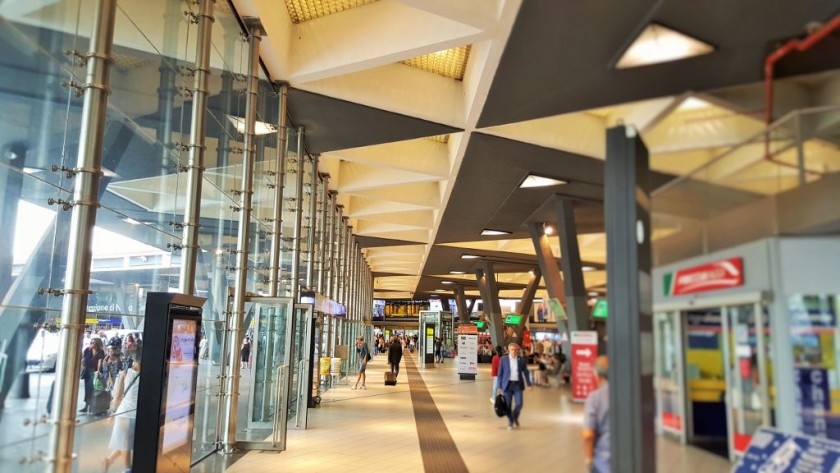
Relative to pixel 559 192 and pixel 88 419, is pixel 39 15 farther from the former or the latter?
pixel 559 192

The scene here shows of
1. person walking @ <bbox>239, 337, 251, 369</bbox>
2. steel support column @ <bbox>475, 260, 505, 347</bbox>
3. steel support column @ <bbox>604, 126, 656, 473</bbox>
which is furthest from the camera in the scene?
steel support column @ <bbox>475, 260, 505, 347</bbox>

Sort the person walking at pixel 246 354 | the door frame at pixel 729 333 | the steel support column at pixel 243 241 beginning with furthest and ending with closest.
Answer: the person walking at pixel 246 354, the steel support column at pixel 243 241, the door frame at pixel 729 333

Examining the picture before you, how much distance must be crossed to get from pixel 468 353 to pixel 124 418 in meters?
21.6

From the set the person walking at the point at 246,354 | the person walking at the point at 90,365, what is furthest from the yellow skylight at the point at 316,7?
the person walking at the point at 90,365

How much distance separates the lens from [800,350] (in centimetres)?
175

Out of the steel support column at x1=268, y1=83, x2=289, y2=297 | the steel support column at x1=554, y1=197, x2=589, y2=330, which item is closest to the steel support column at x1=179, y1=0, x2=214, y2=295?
the steel support column at x1=268, y1=83, x2=289, y2=297

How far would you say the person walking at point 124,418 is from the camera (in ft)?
22.9

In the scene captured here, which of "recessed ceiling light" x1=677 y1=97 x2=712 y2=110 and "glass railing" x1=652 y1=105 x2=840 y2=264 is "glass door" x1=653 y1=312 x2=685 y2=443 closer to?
"glass railing" x1=652 y1=105 x2=840 y2=264

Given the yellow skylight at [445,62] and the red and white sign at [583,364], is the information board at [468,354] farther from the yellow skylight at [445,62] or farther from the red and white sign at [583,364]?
the red and white sign at [583,364]

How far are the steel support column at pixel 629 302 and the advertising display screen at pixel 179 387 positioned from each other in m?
5.11

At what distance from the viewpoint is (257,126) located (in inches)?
492

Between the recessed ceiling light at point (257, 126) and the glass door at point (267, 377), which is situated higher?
the recessed ceiling light at point (257, 126)

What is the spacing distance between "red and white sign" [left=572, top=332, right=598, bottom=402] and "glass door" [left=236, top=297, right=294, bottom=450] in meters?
8.33

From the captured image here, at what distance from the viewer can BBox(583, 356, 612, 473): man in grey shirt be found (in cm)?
256
